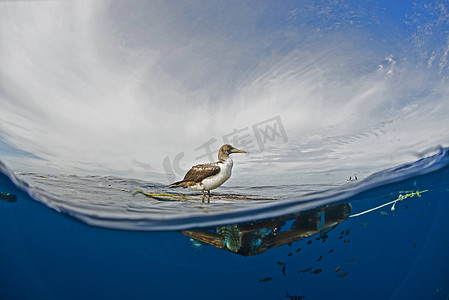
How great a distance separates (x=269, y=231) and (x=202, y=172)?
85.7 inches

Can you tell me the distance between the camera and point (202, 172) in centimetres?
345

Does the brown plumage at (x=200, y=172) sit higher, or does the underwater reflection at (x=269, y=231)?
the brown plumage at (x=200, y=172)

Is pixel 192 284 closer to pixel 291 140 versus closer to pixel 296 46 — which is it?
pixel 291 140

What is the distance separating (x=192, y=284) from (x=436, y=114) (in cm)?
1051

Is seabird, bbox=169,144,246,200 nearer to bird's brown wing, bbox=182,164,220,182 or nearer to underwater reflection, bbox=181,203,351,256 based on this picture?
bird's brown wing, bbox=182,164,220,182

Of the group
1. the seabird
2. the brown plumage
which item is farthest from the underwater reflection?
the brown plumage

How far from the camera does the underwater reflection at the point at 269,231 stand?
410 centimetres

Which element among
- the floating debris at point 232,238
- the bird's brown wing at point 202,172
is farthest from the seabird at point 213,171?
the floating debris at point 232,238

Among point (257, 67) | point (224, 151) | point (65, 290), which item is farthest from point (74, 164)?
point (65, 290)

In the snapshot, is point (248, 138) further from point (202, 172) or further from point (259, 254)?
point (259, 254)

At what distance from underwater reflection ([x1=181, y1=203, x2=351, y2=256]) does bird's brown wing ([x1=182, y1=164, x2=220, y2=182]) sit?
1.49m

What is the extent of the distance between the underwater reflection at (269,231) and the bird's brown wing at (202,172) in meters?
1.49

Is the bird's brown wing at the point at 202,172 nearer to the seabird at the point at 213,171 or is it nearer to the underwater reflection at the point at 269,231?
the seabird at the point at 213,171

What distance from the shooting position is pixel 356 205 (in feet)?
26.0
